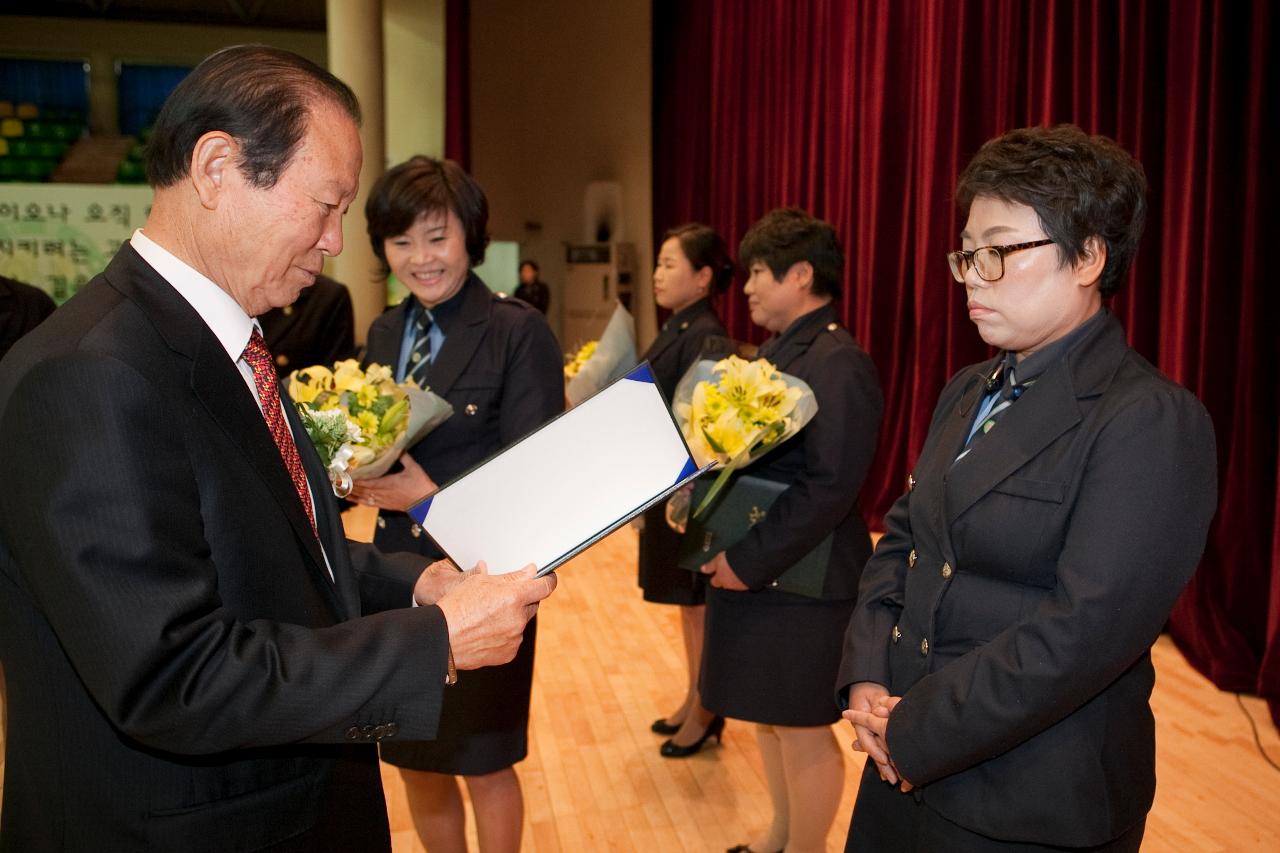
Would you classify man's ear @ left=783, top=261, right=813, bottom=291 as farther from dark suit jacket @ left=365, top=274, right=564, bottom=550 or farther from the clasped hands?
the clasped hands

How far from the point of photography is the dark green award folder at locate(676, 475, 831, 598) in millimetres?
2438

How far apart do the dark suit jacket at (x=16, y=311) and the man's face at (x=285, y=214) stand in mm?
2353

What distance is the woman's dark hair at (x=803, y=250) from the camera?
2.67 metres

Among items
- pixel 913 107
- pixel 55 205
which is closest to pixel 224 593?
pixel 913 107

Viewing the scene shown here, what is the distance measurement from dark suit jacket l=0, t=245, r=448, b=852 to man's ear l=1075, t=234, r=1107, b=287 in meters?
1.00

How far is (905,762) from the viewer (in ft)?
4.66

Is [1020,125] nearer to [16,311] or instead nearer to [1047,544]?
[1047,544]

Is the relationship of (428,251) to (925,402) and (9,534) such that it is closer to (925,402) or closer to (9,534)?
(9,534)

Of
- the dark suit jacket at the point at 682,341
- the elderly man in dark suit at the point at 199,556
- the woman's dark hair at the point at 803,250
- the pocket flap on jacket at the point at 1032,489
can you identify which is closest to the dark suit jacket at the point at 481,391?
the woman's dark hair at the point at 803,250

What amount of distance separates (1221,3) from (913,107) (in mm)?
2314

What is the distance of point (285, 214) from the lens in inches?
44.9

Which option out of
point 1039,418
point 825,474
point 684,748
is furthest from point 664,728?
point 1039,418

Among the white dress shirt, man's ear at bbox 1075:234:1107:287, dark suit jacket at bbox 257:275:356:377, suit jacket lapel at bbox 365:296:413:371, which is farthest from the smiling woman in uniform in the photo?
dark suit jacket at bbox 257:275:356:377

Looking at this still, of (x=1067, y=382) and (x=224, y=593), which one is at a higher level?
(x=1067, y=382)
